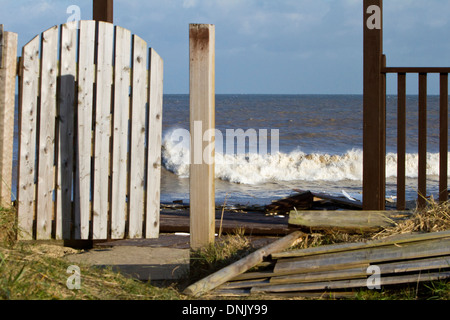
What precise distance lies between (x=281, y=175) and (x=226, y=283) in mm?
11372

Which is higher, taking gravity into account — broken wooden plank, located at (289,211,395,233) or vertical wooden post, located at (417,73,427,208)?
vertical wooden post, located at (417,73,427,208)

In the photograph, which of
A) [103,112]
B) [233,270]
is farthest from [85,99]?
[233,270]

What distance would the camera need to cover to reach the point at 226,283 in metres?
4.14

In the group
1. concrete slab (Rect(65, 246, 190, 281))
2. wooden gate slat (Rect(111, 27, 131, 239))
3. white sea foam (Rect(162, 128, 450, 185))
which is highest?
wooden gate slat (Rect(111, 27, 131, 239))

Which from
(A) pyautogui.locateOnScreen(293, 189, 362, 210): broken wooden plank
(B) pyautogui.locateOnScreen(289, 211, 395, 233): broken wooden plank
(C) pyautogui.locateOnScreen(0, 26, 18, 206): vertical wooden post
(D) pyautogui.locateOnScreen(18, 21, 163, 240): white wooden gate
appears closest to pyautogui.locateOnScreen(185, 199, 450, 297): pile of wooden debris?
(B) pyautogui.locateOnScreen(289, 211, 395, 233): broken wooden plank

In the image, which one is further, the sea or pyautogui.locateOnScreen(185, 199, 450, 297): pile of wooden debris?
the sea

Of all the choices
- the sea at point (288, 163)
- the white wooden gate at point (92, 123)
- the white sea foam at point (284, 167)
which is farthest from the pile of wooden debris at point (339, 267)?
the white sea foam at point (284, 167)

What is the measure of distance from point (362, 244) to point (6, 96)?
3453mm

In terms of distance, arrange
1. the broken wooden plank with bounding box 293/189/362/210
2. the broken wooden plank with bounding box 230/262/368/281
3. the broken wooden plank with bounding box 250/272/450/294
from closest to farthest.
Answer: the broken wooden plank with bounding box 250/272/450/294 → the broken wooden plank with bounding box 230/262/368/281 → the broken wooden plank with bounding box 293/189/362/210

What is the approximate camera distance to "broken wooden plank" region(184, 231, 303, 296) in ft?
12.8

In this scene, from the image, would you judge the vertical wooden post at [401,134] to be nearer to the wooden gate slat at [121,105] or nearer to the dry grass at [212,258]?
the dry grass at [212,258]

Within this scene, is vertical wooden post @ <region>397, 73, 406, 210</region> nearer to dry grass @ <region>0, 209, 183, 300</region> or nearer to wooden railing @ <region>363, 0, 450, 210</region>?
wooden railing @ <region>363, 0, 450, 210</region>

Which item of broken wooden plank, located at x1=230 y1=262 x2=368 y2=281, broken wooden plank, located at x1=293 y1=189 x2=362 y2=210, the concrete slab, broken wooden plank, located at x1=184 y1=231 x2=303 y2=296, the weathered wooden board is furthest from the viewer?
broken wooden plank, located at x1=293 y1=189 x2=362 y2=210

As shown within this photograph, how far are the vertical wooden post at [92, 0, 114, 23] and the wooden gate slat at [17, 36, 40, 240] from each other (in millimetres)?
776
